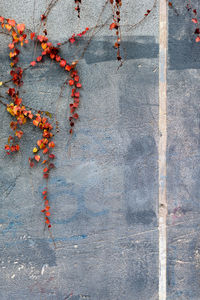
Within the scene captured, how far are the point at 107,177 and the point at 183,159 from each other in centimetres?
99

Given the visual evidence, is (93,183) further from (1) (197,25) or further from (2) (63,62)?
(1) (197,25)

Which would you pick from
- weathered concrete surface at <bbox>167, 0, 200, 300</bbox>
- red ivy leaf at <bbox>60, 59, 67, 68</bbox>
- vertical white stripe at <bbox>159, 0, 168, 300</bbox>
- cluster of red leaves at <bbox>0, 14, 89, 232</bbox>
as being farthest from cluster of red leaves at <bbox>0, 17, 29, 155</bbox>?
weathered concrete surface at <bbox>167, 0, 200, 300</bbox>

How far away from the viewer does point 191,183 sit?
146 inches

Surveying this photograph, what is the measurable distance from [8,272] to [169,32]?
3.59 m

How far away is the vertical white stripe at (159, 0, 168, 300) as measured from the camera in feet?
11.8

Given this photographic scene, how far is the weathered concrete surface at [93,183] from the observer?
3572 mm

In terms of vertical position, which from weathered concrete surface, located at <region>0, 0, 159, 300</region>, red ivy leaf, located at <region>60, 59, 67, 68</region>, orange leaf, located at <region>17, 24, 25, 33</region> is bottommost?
weathered concrete surface, located at <region>0, 0, 159, 300</region>

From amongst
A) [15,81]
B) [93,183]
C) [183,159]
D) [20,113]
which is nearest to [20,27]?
[15,81]

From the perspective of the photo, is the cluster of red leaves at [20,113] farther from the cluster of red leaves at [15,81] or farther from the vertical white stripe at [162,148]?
the vertical white stripe at [162,148]

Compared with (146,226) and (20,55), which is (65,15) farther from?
(146,226)

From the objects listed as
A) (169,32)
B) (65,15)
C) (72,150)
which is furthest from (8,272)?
(169,32)

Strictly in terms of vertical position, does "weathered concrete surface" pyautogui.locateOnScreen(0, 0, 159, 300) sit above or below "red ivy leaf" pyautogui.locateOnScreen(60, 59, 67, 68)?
below

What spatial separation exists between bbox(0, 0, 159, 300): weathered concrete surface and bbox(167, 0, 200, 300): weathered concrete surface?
216 mm

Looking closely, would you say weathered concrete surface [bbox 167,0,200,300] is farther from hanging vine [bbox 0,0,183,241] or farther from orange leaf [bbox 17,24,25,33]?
orange leaf [bbox 17,24,25,33]
